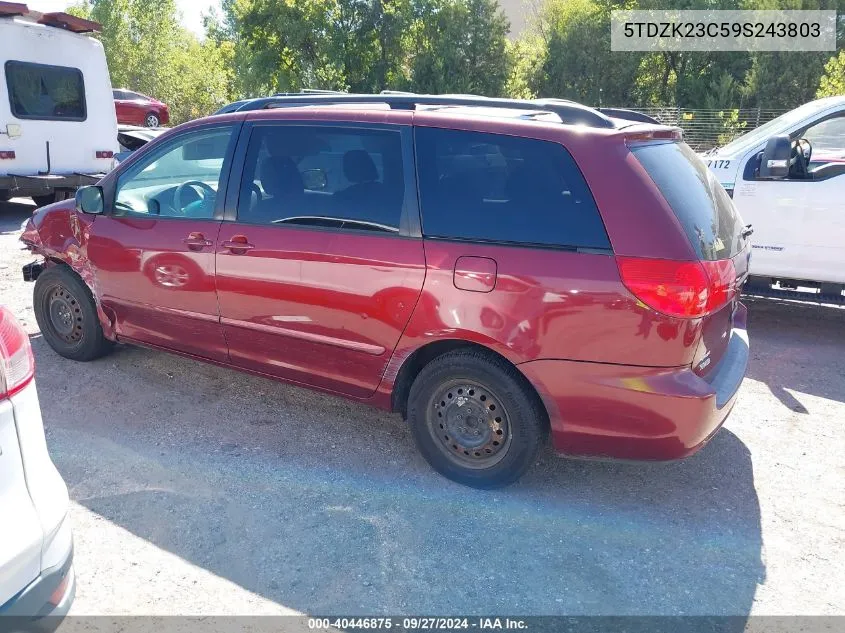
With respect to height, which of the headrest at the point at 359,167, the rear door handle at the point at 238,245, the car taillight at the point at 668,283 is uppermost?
the headrest at the point at 359,167

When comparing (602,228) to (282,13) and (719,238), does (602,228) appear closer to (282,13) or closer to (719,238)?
(719,238)

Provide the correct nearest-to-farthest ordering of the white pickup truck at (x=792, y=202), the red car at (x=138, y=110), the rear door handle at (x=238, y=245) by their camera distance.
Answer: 1. the rear door handle at (x=238, y=245)
2. the white pickup truck at (x=792, y=202)
3. the red car at (x=138, y=110)

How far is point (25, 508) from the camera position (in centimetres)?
205

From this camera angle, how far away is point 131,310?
449 centimetres

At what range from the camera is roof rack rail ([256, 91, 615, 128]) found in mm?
3336

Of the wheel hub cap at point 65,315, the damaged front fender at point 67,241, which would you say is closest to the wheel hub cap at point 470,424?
the damaged front fender at point 67,241

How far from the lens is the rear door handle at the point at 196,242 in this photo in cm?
401

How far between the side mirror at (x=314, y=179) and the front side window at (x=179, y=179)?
1.95 feet

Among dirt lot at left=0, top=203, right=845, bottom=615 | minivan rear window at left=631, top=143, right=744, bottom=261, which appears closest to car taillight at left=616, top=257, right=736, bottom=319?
minivan rear window at left=631, top=143, right=744, bottom=261

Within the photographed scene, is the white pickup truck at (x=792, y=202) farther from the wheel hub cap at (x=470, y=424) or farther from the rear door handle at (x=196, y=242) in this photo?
the rear door handle at (x=196, y=242)

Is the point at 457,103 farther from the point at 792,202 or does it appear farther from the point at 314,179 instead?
the point at 792,202

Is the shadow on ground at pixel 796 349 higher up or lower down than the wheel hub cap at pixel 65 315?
lower down

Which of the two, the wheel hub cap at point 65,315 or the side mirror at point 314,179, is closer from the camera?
the side mirror at point 314,179

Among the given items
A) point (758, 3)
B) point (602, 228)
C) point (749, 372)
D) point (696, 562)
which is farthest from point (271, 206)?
point (758, 3)
